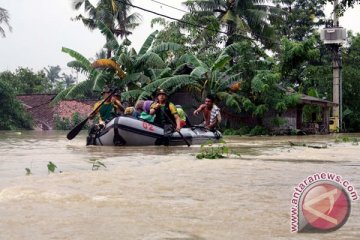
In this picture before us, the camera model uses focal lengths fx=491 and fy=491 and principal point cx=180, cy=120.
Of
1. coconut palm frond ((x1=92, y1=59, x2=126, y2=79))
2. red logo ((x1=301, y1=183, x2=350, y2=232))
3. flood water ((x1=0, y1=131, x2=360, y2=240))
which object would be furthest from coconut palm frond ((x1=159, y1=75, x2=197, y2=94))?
red logo ((x1=301, y1=183, x2=350, y2=232))

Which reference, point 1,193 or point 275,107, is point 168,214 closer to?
point 1,193

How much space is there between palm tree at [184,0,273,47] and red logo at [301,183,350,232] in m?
27.0

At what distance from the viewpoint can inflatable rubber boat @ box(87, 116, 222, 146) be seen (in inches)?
481

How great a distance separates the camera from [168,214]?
11.1ft

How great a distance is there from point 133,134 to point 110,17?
26.1 metres

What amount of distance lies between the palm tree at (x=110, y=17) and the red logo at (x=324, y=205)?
34.2 m

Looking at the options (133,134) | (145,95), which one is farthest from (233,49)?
(133,134)

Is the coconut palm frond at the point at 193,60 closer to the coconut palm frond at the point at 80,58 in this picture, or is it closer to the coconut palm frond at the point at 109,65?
the coconut palm frond at the point at 109,65

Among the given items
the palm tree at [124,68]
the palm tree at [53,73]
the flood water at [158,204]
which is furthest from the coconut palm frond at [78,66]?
the palm tree at [53,73]

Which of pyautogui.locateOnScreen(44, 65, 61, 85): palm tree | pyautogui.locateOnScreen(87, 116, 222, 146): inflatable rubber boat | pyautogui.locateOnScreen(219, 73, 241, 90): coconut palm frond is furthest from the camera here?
pyautogui.locateOnScreen(44, 65, 61, 85): palm tree

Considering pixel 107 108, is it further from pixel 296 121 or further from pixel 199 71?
pixel 296 121

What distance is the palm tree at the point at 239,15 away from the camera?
29641 mm

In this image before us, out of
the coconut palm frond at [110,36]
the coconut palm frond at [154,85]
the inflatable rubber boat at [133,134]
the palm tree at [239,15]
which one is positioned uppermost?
the palm tree at [239,15]

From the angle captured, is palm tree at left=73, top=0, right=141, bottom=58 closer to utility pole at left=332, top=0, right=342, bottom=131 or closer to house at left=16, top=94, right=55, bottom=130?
house at left=16, top=94, right=55, bottom=130
